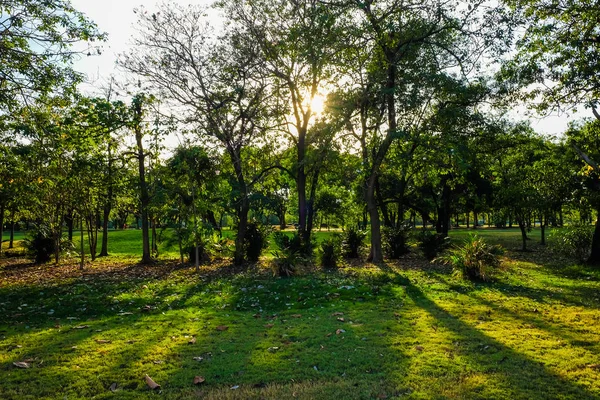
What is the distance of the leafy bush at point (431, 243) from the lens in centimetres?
1789

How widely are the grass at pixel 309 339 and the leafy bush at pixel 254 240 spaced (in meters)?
5.34

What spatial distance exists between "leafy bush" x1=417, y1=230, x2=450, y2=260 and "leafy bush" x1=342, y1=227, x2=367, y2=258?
2699mm

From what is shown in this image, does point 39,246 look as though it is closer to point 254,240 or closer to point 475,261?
point 254,240

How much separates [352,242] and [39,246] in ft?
49.9

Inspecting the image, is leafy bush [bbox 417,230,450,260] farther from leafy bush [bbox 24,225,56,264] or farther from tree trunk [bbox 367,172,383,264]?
leafy bush [bbox 24,225,56,264]

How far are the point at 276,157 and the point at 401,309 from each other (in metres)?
15.6

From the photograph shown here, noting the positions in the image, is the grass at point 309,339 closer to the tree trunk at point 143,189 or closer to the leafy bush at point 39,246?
the tree trunk at point 143,189

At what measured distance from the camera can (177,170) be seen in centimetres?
1730

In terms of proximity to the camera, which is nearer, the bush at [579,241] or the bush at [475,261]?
the bush at [475,261]

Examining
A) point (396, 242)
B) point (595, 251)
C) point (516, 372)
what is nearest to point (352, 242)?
point (396, 242)

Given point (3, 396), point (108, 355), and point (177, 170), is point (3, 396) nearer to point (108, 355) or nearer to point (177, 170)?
point (108, 355)

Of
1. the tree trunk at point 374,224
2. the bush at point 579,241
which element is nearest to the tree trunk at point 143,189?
the tree trunk at point 374,224

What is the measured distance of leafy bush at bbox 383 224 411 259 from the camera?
61.1 feet

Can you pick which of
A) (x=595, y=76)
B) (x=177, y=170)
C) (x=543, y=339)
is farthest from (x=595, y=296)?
(x=177, y=170)
